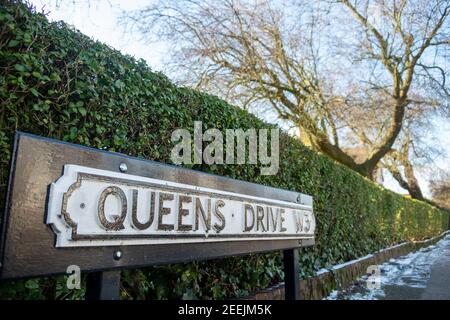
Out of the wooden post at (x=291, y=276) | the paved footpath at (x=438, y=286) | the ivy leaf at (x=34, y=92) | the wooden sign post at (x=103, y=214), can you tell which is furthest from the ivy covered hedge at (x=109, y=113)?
the paved footpath at (x=438, y=286)

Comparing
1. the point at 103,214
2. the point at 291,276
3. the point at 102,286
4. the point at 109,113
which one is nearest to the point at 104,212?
the point at 103,214

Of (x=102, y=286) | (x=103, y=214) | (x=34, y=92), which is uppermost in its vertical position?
(x=34, y=92)

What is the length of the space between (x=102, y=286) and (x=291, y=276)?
5.36 ft

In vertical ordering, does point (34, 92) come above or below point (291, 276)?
above

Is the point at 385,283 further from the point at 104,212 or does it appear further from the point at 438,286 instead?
the point at 104,212

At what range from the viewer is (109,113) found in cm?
210

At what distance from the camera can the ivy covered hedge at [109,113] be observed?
66.7 inches

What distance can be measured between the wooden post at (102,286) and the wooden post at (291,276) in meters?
1.55

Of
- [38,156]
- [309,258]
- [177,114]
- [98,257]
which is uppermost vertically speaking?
[177,114]
